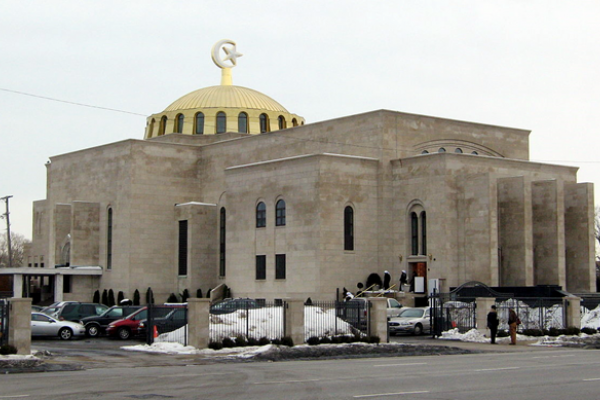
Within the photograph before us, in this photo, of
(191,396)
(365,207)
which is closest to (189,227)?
(365,207)

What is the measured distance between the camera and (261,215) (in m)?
51.6

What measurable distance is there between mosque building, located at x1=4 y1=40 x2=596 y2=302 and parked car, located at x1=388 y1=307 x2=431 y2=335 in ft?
26.0

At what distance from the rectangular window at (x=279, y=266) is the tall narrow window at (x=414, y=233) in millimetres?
6749

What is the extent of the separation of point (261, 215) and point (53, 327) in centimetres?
1874

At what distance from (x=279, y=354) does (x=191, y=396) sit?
10574mm

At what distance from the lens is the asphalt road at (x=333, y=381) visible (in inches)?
636

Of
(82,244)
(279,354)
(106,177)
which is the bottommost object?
(279,354)

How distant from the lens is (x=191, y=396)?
16.0 meters

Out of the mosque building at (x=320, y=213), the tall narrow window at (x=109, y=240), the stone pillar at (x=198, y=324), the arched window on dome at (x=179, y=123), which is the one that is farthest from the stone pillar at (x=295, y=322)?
the arched window on dome at (x=179, y=123)

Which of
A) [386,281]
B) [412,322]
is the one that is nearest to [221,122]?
[386,281]

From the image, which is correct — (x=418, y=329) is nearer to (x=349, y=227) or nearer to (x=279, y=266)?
(x=349, y=227)

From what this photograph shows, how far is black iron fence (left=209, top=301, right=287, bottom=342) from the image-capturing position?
29234 millimetres

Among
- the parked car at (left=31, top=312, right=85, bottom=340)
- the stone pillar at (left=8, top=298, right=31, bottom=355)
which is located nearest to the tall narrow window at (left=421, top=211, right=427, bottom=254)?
the parked car at (left=31, top=312, right=85, bottom=340)

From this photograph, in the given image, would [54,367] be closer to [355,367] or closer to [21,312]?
[21,312]
